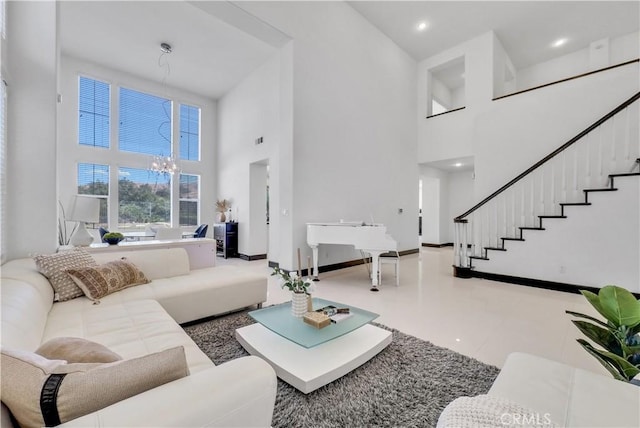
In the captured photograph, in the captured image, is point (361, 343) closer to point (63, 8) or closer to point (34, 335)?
point (34, 335)

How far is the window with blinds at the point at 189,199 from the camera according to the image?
7582 millimetres

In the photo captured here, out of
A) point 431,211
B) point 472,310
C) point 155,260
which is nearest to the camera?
point 155,260

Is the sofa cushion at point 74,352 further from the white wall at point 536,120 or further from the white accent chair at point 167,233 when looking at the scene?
the white wall at point 536,120

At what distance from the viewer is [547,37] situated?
630 centimetres

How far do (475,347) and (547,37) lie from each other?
7.87 metres

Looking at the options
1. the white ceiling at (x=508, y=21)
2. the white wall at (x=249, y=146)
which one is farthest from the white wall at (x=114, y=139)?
the white ceiling at (x=508, y=21)

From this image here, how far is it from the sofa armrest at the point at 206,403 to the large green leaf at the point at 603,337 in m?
1.33

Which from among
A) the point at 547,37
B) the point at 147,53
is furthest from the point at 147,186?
the point at 547,37

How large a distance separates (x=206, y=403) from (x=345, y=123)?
544 centimetres

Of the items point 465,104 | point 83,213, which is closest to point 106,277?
point 83,213

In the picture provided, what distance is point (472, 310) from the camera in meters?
3.09

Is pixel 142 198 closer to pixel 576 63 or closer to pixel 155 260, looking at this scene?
pixel 155 260

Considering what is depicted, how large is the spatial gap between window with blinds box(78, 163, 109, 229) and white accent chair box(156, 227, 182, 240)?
2.21 metres

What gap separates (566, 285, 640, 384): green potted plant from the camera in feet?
3.46
